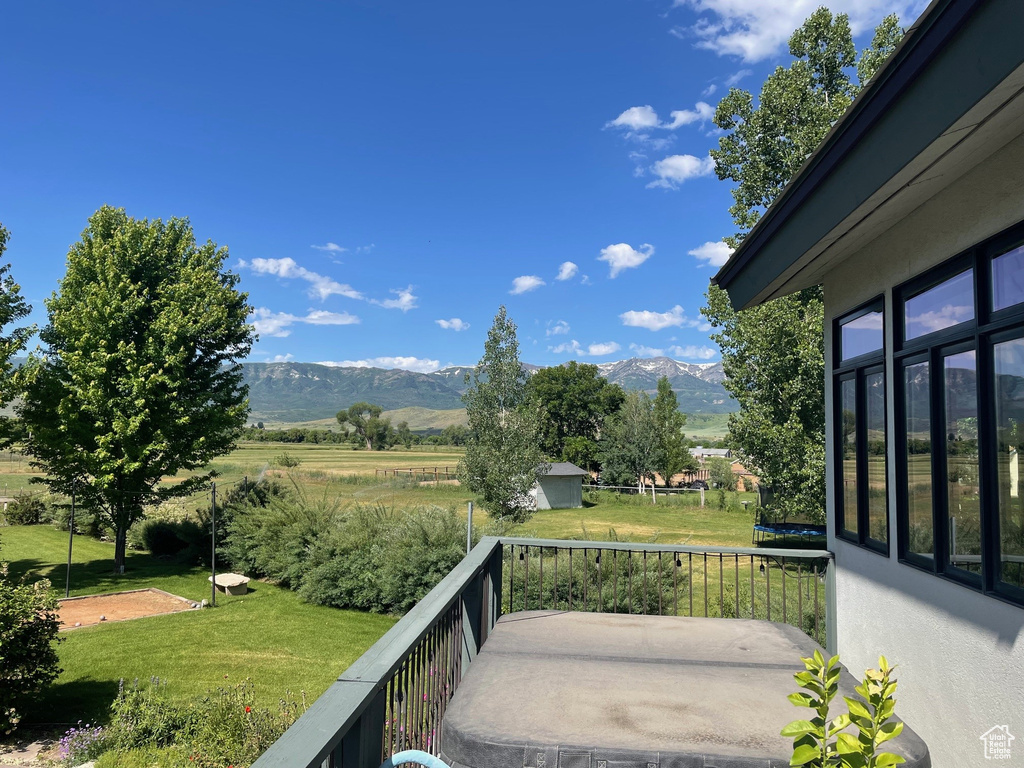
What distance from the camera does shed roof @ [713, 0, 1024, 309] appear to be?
4.80 feet

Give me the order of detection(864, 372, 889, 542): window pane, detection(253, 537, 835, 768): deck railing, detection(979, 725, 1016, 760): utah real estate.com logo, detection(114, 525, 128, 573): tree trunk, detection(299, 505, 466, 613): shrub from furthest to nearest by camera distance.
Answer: detection(114, 525, 128, 573): tree trunk < detection(299, 505, 466, 613): shrub < detection(864, 372, 889, 542): window pane < detection(979, 725, 1016, 760): utah real estate.com logo < detection(253, 537, 835, 768): deck railing

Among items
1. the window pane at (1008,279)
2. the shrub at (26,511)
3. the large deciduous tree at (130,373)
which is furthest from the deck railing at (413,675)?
the shrub at (26,511)

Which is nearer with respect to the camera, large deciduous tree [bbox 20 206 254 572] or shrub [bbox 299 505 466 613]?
shrub [bbox 299 505 466 613]

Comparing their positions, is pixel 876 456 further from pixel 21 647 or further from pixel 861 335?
pixel 21 647

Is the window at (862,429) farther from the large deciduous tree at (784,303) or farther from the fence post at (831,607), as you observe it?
the large deciduous tree at (784,303)

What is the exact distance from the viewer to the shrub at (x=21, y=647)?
5895mm

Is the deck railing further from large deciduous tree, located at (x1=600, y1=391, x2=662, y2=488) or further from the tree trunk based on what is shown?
large deciduous tree, located at (x1=600, y1=391, x2=662, y2=488)

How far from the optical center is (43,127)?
21484 mm

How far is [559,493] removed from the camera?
33.7 m

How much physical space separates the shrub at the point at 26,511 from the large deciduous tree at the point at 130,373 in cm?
790

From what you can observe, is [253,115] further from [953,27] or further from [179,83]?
[953,27]

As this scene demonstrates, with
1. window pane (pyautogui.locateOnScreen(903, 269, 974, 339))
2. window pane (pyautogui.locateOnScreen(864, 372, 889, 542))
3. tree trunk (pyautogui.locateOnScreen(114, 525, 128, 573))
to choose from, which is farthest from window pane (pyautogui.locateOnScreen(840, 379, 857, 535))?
tree trunk (pyautogui.locateOnScreen(114, 525, 128, 573))

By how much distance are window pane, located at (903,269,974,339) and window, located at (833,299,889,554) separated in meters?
0.34

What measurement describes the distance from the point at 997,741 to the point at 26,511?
28668 mm
